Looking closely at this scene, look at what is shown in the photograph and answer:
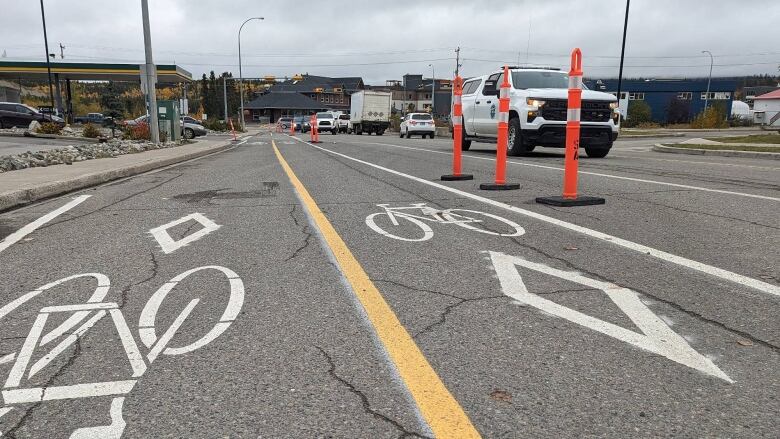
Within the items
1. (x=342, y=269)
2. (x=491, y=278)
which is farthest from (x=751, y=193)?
(x=342, y=269)

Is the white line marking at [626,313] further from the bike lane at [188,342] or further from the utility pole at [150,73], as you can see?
the utility pole at [150,73]

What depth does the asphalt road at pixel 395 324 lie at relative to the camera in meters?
2.30

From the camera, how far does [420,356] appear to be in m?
2.80

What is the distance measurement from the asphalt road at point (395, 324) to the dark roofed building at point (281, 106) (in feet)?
343

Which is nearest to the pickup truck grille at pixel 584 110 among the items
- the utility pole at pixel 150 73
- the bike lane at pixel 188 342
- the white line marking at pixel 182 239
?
the white line marking at pixel 182 239

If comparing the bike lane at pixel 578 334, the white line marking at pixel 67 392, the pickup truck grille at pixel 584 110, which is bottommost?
the white line marking at pixel 67 392

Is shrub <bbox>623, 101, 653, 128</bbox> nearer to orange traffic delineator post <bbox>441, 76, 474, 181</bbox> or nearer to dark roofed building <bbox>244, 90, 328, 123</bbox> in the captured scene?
dark roofed building <bbox>244, 90, 328, 123</bbox>

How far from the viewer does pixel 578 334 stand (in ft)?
10.0

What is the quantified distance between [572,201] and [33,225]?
590cm

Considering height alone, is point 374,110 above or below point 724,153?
above

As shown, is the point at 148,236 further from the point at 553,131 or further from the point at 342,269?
the point at 553,131

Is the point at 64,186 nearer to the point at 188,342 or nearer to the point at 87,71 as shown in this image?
the point at 188,342

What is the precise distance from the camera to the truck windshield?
14.5m

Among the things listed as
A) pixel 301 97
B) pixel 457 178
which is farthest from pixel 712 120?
pixel 301 97
